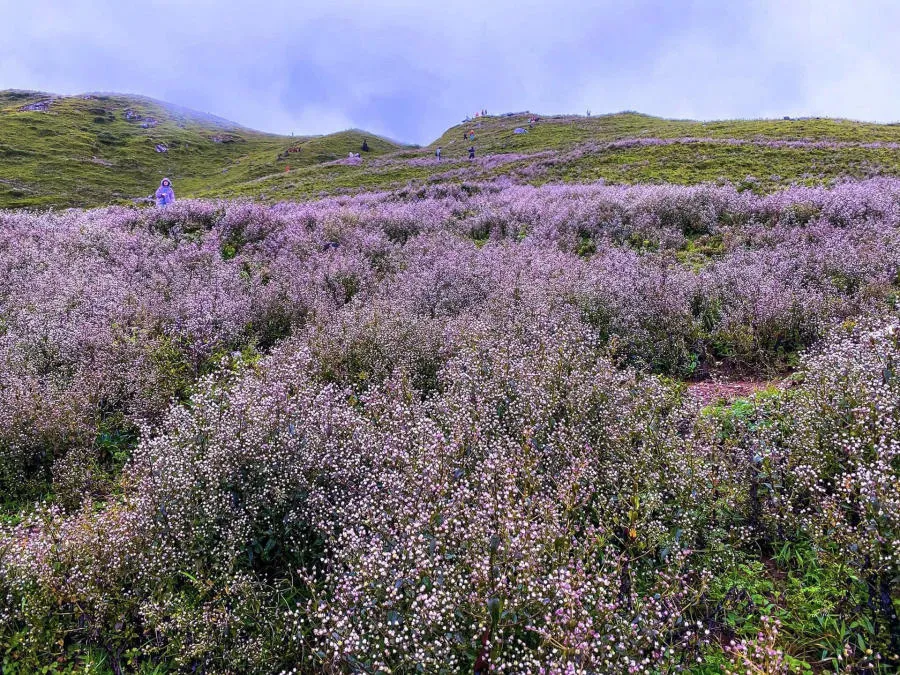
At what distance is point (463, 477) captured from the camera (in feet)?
14.2

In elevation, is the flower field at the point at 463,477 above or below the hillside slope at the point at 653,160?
below

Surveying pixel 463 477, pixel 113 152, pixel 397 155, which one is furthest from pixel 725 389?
pixel 113 152

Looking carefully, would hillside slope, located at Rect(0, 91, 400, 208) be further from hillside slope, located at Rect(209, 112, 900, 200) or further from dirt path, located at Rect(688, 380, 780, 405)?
dirt path, located at Rect(688, 380, 780, 405)

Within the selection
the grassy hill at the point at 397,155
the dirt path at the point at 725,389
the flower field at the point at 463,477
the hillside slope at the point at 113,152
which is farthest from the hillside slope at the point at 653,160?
the hillside slope at the point at 113,152

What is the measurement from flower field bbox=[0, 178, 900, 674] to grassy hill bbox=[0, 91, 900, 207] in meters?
16.6

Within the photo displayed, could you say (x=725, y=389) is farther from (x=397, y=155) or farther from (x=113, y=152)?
(x=113, y=152)

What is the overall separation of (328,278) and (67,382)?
604 cm

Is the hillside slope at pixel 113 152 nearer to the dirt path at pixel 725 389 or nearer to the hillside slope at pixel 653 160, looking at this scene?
the hillside slope at pixel 653 160

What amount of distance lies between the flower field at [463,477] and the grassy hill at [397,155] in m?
16.6

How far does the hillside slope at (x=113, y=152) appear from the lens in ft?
144

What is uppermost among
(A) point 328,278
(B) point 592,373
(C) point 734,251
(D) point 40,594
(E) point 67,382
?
(C) point 734,251

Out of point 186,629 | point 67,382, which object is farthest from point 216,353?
point 186,629

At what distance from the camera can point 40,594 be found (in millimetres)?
3670

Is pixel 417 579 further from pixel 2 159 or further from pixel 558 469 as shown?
pixel 2 159
